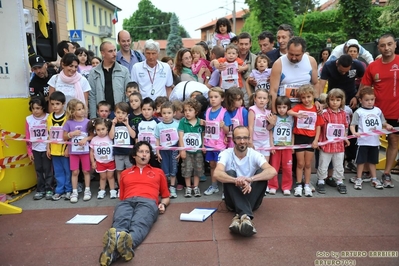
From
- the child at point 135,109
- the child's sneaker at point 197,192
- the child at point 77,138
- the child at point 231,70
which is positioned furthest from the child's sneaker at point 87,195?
the child at point 231,70

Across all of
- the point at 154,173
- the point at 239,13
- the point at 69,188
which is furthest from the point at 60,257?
the point at 239,13

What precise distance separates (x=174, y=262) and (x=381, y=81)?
453cm

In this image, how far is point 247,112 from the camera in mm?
5812

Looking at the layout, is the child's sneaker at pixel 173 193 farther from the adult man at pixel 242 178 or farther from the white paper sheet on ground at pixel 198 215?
the adult man at pixel 242 178

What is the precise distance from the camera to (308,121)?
5.73m

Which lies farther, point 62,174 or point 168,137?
point 62,174

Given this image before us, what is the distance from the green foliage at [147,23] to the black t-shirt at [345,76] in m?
81.6

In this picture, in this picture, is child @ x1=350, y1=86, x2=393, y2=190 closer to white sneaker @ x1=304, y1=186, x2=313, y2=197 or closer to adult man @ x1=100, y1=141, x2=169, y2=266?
white sneaker @ x1=304, y1=186, x2=313, y2=197

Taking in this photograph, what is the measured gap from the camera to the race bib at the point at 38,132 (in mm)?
5988

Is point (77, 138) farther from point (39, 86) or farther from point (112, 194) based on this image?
point (39, 86)

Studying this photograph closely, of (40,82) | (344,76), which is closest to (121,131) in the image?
(40,82)

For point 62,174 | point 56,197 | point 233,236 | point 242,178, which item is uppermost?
point 242,178

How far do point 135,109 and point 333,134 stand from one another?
326cm

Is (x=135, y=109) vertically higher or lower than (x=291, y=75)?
lower
